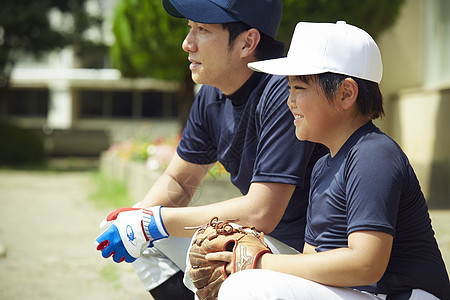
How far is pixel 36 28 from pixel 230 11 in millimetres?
16726

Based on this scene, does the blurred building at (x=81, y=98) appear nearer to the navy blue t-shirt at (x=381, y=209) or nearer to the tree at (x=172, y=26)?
the tree at (x=172, y=26)

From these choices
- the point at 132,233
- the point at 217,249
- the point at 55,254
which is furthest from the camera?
the point at 55,254

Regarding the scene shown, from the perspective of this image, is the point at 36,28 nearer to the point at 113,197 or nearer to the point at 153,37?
the point at 153,37

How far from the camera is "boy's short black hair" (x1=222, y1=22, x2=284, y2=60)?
2363 millimetres

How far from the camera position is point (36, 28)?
17.7m

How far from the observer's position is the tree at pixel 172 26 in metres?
7.35

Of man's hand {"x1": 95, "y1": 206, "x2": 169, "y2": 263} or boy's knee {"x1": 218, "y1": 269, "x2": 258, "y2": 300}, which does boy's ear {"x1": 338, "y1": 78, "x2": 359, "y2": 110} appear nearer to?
boy's knee {"x1": 218, "y1": 269, "x2": 258, "y2": 300}

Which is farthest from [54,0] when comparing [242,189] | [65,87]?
[242,189]

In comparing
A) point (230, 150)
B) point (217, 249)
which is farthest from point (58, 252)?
point (217, 249)

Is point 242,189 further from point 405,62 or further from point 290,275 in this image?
point 405,62

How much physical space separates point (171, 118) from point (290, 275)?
29259mm

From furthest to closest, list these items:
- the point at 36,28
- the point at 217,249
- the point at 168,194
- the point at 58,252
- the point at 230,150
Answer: the point at 36,28, the point at 58,252, the point at 168,194, the point at 230,150, the point at 217,249

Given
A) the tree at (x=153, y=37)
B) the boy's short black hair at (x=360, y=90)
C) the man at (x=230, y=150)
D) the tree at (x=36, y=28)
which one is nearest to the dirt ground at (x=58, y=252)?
the man at (x=230, y=150)

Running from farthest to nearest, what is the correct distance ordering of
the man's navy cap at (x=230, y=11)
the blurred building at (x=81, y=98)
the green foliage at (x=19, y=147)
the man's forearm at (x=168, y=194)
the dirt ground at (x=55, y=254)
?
the blurred building at (x=81, y=98), the green foliage at (x=19, y=147), the dirt ground at (x=55, y=254), the man's forearm at (x=168, y=194), the man's navy cap at (x=230, y=11)
